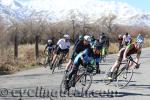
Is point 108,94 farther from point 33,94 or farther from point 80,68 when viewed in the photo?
point 33,94

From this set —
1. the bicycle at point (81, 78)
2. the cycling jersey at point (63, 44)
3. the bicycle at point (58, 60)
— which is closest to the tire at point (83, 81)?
the bicycle at point (81, 78)

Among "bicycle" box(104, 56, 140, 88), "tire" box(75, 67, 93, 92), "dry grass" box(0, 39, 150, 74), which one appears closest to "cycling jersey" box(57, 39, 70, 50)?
"dry grass" box(0, 39, 150, 74)

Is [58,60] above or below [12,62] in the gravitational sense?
above

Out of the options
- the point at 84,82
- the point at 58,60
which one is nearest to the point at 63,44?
the point at 58,60

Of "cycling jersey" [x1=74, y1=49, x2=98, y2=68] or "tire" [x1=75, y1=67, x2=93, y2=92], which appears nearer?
"cycling jersey" [x1=74, y1=49, x2=98, y2=68]

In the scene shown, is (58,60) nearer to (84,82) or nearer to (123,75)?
(123,75)

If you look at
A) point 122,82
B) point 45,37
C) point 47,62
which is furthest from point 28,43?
point 122,82

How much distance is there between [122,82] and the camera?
16.9m

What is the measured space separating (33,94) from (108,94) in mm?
2292

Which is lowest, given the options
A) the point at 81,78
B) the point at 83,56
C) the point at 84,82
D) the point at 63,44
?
the point at 84,82

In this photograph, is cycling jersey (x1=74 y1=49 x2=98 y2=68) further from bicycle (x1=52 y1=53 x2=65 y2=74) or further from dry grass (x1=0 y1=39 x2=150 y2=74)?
dry grass (x1=0 y1=39 x2=150 y2=74)

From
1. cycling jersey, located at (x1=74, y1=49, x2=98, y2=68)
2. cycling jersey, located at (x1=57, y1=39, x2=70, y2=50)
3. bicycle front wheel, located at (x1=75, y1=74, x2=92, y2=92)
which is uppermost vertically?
cycling jersey, located at (x1=74, y1=49, x2=98, y2=68)

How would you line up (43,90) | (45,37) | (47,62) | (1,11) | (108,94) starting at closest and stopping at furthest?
(108,94), (43,90), (47,62), (1,11), (45,37)

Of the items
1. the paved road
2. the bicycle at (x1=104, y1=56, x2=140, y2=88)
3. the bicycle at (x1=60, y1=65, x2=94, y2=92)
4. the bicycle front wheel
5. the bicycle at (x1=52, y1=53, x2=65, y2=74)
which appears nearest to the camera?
the paved road
